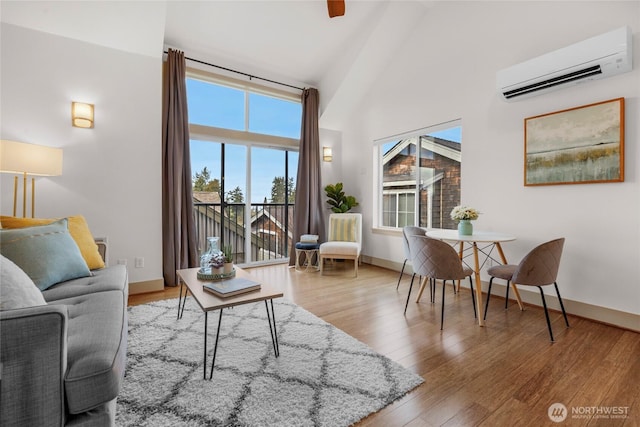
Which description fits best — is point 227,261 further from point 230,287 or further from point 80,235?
point 80,235

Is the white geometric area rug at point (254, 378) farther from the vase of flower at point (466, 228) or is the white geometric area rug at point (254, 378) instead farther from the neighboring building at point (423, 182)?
the neighboring building at point (423, 182)

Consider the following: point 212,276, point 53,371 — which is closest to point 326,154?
point 212,276

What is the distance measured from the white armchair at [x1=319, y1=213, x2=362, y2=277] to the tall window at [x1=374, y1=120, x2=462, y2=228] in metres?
0.62

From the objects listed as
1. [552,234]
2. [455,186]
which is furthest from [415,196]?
[552,234]

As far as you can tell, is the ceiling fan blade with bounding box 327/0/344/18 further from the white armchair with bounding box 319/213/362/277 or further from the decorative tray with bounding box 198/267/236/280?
the decorative tray with bounding box 198/267/236/280

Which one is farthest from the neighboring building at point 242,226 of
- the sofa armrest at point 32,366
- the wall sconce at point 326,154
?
the sofa armrest at point 32,366

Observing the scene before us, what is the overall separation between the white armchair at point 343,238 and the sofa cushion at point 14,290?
324 cm

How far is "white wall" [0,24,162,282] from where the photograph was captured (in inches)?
108

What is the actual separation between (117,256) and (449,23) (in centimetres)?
483

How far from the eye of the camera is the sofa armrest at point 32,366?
86cm

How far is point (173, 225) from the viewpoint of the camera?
3.68m

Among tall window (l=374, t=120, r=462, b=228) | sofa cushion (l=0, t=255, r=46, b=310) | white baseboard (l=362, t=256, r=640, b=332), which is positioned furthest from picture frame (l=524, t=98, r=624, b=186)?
sofa cushion (l=0, t=255, r=46, b=310)

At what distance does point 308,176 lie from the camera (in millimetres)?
4941

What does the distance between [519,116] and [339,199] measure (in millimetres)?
2764
